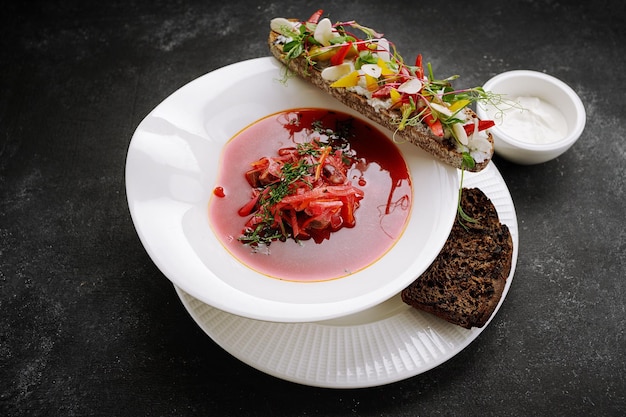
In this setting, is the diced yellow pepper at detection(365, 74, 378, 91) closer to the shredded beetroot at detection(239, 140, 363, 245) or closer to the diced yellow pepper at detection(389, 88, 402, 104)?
the diced yellow pepper at detection(389, 88, 402, 104)

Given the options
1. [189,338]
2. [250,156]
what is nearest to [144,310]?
[189,338]

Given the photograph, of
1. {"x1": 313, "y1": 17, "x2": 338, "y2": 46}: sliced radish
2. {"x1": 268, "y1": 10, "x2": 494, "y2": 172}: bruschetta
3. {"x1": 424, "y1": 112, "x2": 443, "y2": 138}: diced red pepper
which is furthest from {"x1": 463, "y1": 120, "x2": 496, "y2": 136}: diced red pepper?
{"x1": 313, "y1": 17, "x2": 338, "y2": 46}: sliced radish

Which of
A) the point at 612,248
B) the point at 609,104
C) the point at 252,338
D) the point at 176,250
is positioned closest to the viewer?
the point at 176,250

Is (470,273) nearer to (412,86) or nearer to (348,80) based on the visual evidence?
(412,86)

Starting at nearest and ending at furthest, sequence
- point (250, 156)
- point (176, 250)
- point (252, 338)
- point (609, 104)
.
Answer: point (176, 250) < point (252, 338) < point (250, 156) < point (609, 104)

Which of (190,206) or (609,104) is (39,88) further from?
(609,104)

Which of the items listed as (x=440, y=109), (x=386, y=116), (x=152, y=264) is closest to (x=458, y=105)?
(x=440, y=109)

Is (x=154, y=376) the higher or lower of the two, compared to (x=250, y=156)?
lower
